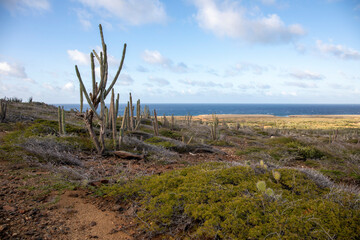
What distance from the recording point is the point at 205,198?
9.82 ft

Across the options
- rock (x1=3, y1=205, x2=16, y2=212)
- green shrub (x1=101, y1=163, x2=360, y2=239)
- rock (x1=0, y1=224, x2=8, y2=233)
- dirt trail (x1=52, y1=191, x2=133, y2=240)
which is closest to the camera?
green shrub (x1=101, y1=163, x2=360, y2=239)

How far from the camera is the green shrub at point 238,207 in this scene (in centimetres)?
234

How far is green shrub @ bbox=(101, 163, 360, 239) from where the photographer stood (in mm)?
2344

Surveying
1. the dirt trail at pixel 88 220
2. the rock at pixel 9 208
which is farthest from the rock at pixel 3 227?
the dirt trail at pixel 88 220

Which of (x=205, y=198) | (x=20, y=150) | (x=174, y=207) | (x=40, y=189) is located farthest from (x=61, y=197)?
(x=20, y=150)

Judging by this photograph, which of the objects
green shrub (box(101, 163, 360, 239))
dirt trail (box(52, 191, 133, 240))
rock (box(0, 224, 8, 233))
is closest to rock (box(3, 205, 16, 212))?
rock (box(0, 224, 8, 233))

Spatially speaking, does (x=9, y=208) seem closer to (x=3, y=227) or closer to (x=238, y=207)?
(x=3, y=227)

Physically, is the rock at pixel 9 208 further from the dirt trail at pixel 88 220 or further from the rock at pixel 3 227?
the dirt trail at pixel 88 220

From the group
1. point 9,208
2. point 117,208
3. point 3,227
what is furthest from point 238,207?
point 9,208

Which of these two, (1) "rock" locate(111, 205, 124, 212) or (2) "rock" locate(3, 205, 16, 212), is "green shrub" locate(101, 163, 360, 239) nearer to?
(1) "rock" locate(111, 205, 124, 212)

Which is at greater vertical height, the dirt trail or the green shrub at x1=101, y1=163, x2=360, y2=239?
the green shrub at x1=101, y1=163, x2=360, y2=239

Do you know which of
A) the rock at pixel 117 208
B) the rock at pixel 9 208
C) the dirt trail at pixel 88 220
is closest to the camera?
the dirt trail at pixel 88 220

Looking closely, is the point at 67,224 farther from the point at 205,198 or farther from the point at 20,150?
the point at 20,150

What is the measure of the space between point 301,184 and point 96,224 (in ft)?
10.1
